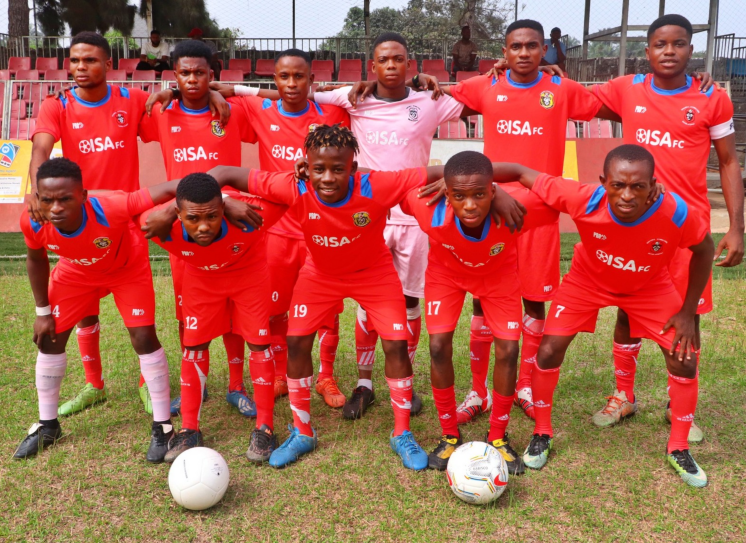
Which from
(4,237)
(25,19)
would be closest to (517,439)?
(4,237)

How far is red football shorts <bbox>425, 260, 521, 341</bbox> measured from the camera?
4109mm

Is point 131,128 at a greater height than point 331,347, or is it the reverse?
point 131,128

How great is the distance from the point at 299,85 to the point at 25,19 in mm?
21419

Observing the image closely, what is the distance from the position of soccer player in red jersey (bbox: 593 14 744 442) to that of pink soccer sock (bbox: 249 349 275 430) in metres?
2.92

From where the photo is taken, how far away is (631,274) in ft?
13.0

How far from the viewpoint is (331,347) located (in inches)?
208

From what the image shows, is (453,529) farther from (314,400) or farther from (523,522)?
(314,400)

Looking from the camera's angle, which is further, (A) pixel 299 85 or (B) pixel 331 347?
(B) pixel 331 347

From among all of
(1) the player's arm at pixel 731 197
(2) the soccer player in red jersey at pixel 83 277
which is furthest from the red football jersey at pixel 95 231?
(1) the player's arm at pixel 731 197

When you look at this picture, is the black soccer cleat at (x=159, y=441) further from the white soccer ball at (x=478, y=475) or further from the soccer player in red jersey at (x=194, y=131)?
the white soccer ball at (x=478, y=475)

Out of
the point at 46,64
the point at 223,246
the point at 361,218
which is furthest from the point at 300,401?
the point at 46,64

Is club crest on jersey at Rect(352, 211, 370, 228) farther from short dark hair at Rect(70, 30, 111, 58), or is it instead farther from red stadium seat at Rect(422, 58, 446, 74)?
red stadium seat at Rect(422, 58, 446, 74)

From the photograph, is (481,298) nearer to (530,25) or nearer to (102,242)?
(530,25)

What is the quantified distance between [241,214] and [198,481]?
1.60 meters
